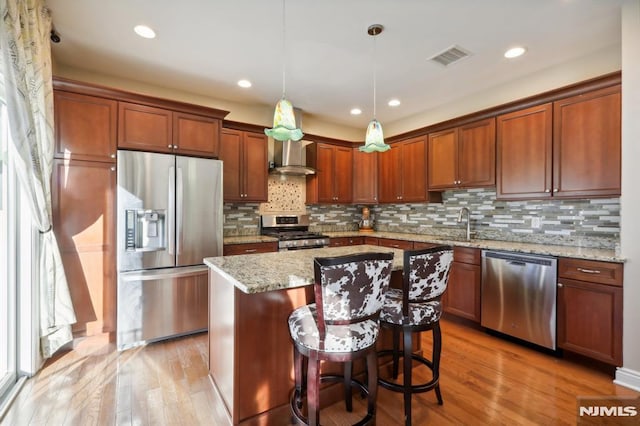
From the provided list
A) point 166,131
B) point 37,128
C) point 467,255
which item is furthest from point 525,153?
point 37,128

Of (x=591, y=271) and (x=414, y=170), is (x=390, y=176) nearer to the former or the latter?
(x=414, y=170)

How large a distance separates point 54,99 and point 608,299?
4913 mm

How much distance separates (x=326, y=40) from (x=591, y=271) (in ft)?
9.75

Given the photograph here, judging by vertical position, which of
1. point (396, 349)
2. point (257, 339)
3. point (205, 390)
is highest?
point (257, 339)

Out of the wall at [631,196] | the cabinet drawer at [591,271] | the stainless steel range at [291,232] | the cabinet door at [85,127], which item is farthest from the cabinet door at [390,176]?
the cabinet door at [85,127]

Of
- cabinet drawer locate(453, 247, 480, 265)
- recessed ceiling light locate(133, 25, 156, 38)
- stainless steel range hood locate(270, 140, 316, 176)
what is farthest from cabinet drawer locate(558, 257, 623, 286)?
recessed ceiling light locate(133, 25, 156, 38)

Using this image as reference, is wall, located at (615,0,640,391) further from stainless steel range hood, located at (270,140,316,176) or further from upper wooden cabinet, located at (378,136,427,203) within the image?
stainless steel range hood, located at (270,140,316,176)

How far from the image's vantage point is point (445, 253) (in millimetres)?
1711

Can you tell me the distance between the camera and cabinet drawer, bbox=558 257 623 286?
220 centimetres

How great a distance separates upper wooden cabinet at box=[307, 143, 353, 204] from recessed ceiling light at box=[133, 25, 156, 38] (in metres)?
2.52

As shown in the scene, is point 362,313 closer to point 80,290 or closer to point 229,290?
point 229,290

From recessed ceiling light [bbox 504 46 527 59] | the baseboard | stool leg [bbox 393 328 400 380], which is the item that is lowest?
the baseboard

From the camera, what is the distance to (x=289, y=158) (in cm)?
420

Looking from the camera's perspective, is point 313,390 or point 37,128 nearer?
point 313,390
